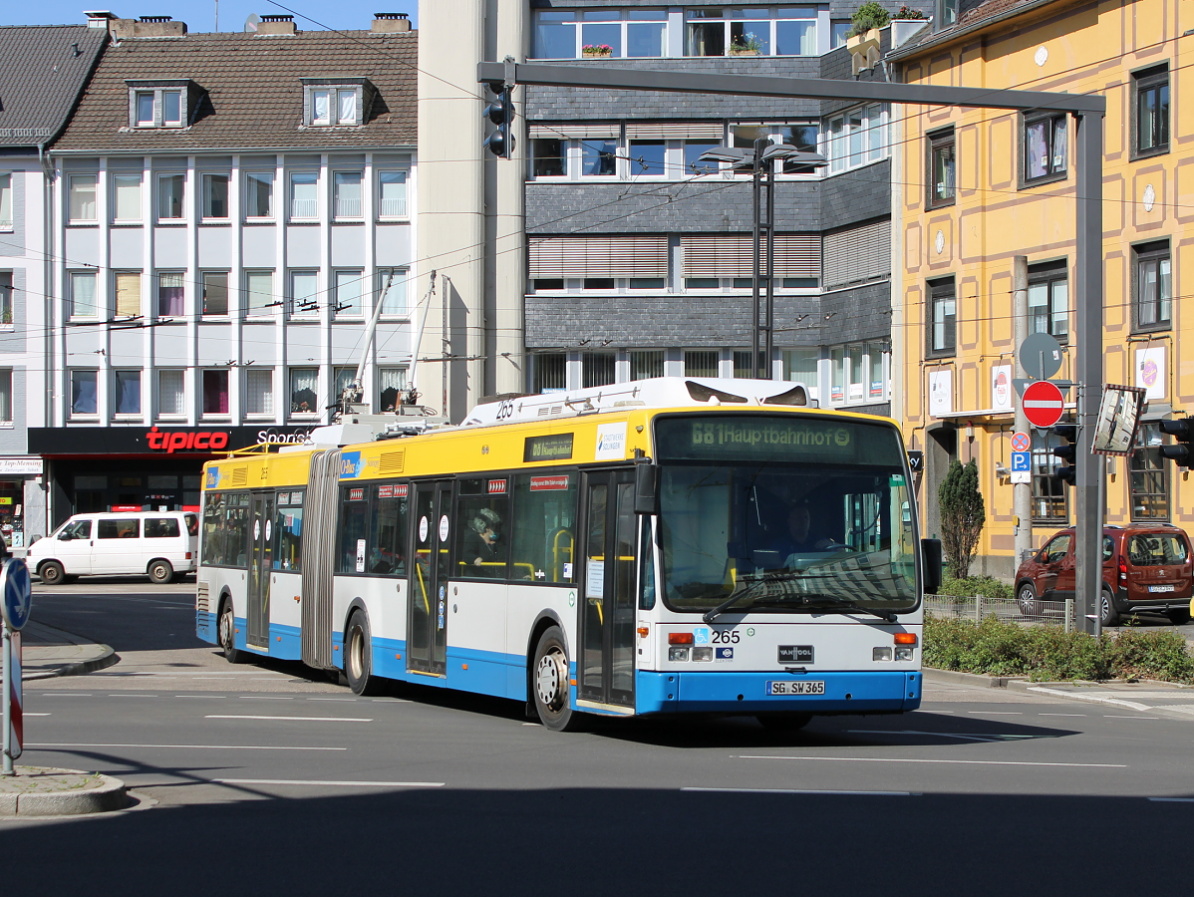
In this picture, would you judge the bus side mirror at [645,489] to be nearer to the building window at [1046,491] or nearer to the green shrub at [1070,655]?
the green shrub at [1070,655]

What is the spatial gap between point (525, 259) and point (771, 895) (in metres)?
43.7

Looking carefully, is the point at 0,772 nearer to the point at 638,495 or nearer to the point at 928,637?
the point at 638,495

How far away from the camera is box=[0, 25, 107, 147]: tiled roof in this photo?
5231 centimetres

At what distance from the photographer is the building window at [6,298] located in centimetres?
5197

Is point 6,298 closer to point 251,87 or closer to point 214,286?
point 214,286

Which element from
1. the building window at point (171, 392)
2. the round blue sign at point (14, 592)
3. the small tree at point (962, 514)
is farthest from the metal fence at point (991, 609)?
the building window at point (171, 392)

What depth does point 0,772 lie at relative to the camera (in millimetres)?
9500

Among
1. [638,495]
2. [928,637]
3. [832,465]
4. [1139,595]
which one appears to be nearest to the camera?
[638,495]

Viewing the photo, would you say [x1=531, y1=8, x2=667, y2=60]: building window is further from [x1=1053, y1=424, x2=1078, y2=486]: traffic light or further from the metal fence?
[x1=1053, y1=424, x2=1078, y2=486]: traffic light

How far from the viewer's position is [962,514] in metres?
38.0

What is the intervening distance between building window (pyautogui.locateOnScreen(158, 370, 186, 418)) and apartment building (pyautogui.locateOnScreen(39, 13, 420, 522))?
49mm

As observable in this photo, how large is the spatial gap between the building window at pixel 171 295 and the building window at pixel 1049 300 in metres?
26.7

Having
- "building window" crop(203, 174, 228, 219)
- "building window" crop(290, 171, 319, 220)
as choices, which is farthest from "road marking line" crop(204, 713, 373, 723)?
"building window" crop(203, 174, 228, 219)

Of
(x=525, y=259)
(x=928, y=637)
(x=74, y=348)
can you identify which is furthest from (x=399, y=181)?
(x=928, y=637)
